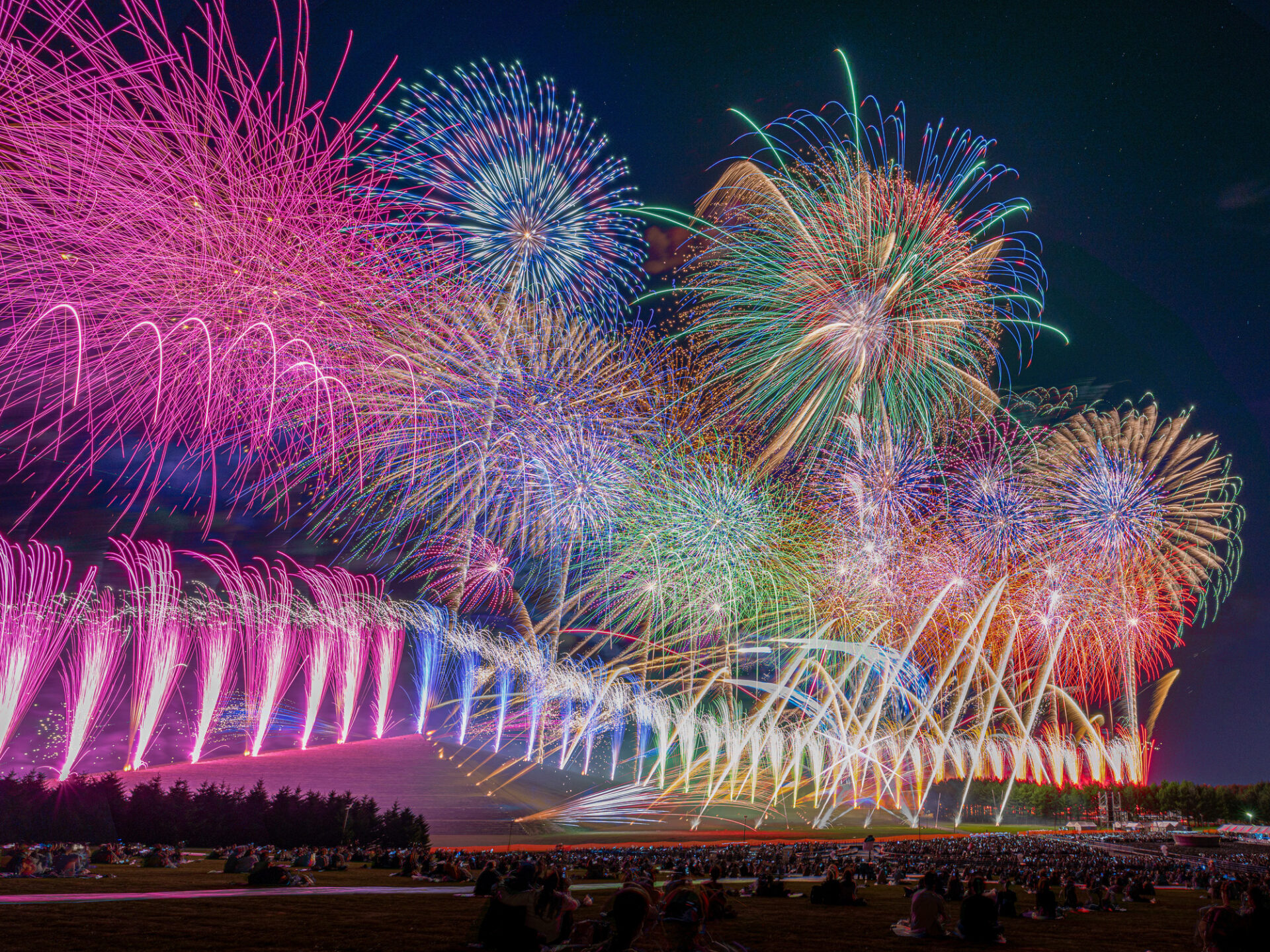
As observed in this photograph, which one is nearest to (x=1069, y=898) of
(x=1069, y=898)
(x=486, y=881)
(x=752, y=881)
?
(x=1069, y=898)

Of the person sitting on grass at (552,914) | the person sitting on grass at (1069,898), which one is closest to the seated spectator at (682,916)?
the person sitting on grass at (552,914)

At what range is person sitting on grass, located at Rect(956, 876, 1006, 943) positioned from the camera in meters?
14.0

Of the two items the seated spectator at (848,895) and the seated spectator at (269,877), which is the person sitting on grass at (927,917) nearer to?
the seated spectator at (848,895)

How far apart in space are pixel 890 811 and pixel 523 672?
190ft

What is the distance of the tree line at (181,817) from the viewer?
167 ft

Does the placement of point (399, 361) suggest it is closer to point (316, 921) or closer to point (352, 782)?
point (316, 921)

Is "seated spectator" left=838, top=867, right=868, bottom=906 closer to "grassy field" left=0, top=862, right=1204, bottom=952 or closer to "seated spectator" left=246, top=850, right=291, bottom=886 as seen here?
"grassy field" left=0, top=862, right=1204, bottom=952

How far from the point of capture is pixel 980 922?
45.9 ft

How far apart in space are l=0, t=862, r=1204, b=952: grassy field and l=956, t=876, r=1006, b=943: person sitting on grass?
1.36 ft

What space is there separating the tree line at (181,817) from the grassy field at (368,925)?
38235 mm

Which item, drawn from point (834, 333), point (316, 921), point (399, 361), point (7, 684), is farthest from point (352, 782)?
point (316, 921)

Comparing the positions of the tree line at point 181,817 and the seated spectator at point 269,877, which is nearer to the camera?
the seated spectator at point 269,877

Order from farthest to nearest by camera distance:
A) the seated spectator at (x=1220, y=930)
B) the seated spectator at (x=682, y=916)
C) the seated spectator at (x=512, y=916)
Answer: the seated spectator at (x=512, y=916)
the seated spectator at (x=682, y=916)
the seated spectator at (x=1220, y=930)

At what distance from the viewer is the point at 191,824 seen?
54.7 metres
